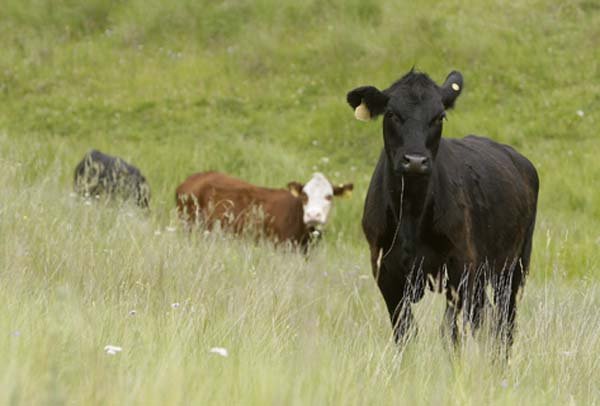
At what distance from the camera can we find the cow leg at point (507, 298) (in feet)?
19.9

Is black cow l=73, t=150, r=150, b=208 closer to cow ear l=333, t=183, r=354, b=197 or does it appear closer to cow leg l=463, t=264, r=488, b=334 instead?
cow ear l=333, t=183, r=354, b=197

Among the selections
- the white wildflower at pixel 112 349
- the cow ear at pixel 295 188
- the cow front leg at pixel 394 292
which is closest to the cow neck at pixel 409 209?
the cow front leg at pixel 394 292

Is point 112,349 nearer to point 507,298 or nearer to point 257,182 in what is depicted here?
point 507,298

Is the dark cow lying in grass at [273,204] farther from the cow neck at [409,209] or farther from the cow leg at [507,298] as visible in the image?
the cow neck at [409,209]

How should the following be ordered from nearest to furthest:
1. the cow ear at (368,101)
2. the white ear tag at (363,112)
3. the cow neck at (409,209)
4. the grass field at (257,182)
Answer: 1. the grass field at (257,182)
2. the cow neck at (409,209)
3. the cow ear at (368,101)
4. the white ear tag at (363,112)

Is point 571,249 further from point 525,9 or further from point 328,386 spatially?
point 525,9

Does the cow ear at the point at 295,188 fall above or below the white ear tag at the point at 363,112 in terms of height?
below

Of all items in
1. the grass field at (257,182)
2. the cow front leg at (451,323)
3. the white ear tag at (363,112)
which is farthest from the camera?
the white ear tag at (363,112)

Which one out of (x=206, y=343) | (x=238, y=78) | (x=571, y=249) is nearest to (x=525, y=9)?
(x=238, y=78)

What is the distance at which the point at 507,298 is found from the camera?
238 inches

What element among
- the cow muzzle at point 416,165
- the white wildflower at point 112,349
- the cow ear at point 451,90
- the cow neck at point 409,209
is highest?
the cow ear at point 451,90

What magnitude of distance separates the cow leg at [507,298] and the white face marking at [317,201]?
178 inches

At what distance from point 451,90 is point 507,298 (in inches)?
53.3

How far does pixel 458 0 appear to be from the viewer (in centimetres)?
2109
